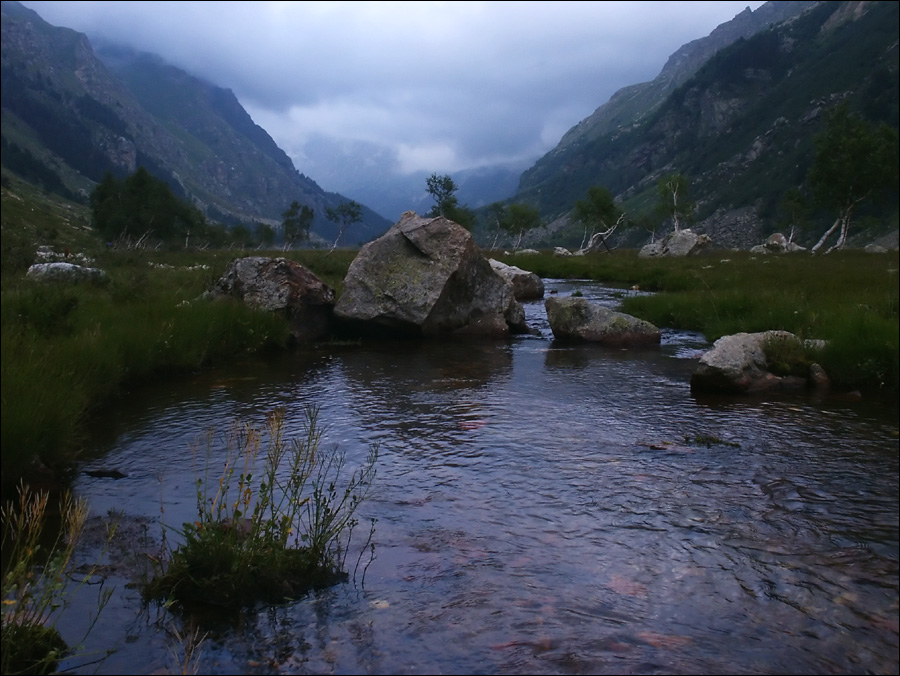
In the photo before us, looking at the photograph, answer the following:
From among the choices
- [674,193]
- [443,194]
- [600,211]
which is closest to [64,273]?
[443,194]

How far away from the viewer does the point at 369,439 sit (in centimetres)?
887

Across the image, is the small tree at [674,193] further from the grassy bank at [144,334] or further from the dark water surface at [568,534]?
the dark water surface at [568,534]

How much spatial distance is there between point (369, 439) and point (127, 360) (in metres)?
5.45

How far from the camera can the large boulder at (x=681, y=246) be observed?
6588 cm

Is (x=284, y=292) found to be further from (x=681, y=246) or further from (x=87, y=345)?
(x=681, y=246)

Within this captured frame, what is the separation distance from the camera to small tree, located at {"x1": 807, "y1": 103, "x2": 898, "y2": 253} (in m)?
57.2

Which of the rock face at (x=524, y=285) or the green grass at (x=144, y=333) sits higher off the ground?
the rock face at (x=524, y=285)

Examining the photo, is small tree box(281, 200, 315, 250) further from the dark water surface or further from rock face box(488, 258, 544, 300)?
the dark water surface

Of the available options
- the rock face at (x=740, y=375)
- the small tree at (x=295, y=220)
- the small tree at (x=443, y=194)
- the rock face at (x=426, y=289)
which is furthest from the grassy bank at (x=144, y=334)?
the small tree at (x=295, y=220)

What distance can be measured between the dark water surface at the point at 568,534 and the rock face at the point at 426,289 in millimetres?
6541

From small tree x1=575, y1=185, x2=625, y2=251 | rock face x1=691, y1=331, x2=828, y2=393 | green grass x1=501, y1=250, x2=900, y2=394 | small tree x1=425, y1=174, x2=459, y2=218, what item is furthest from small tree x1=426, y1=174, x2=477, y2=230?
rock face x1=691, y1=331, x2=828, y2=393

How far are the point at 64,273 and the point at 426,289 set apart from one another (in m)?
9.71

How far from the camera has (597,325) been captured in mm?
17203

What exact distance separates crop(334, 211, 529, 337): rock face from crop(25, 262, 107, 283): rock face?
23.0 ft
